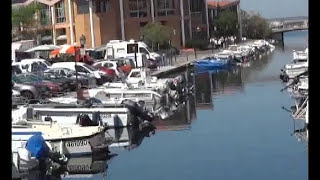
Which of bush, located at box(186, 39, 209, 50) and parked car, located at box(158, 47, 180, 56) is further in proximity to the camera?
bush, located at box(186, 39, 209, 50)

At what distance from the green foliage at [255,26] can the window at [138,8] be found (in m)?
29.8

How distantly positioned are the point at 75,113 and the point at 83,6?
38.5 metres

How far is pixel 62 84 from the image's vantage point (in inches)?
976

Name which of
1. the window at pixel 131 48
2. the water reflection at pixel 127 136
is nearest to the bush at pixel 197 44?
the window at pixel 131 48

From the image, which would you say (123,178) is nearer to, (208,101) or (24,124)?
(24,124)

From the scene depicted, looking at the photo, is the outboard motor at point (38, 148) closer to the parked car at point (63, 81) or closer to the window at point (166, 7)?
the parked car at point (63, 81)

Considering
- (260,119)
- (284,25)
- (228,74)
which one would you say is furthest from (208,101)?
(284,25)

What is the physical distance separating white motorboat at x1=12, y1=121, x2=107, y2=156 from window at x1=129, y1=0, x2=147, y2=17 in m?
42.3

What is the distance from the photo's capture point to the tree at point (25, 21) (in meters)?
50.9

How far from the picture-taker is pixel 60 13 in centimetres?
5831

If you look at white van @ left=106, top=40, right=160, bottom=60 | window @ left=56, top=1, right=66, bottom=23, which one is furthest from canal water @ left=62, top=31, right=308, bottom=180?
window @ left=56, top=1, right=66, bottom=23

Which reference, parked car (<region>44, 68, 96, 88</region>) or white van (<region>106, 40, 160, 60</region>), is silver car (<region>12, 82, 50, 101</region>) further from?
white van (<region>106, 40, 160, 60</region>)

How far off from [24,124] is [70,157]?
1297mm

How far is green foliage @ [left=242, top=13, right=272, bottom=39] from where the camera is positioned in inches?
3450
